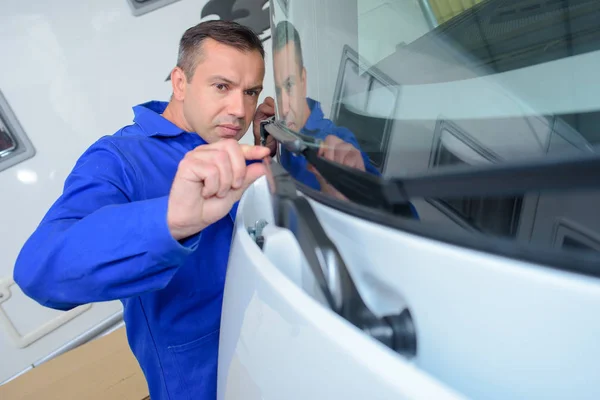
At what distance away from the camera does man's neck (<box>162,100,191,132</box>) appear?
122 centimetres

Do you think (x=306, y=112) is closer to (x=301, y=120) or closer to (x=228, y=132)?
(x=301, y=120)

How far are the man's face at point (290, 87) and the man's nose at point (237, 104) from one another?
344 mm

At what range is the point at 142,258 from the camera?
574mm

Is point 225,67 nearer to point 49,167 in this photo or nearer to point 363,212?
point 363,212

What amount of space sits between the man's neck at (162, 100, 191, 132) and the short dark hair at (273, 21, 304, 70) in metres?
0.50

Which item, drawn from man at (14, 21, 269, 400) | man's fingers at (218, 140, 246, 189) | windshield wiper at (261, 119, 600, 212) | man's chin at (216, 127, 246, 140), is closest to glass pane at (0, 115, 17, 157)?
man at (14, 21, 269, 400)

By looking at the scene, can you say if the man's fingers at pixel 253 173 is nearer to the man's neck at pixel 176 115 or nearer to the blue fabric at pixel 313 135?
the blue fabric at pixel 313 135

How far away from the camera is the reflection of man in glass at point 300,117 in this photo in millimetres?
551

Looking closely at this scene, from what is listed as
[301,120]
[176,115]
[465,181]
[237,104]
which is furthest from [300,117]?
[176,115]

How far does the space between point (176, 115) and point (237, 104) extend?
0.23 meters

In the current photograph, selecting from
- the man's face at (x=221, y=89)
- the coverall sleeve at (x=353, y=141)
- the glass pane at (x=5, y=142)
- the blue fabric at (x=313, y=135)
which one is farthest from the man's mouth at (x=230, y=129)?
the glass pane at (x=5, y=142)

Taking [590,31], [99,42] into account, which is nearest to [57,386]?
[99,42]

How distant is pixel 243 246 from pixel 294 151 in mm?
168

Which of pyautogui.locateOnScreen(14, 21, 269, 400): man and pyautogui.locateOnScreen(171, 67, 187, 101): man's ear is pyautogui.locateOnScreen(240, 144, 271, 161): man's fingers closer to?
pyautogui.locateOnScreen(14, 21, 269, 400): man
